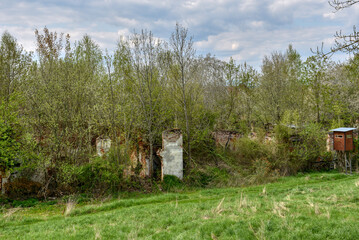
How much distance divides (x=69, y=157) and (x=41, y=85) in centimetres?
379

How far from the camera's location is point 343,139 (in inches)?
643

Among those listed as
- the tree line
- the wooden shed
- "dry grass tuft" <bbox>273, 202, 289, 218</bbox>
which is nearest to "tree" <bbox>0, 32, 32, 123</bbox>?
the tree line

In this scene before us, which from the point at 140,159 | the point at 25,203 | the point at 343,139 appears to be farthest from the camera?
the point at 343,139

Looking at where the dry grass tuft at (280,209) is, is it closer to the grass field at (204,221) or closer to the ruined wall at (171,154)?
the grass field at (204,221)

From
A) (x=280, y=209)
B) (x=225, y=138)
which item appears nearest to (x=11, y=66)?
(x=225, y=138)

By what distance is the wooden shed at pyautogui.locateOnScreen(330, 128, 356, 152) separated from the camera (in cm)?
1633

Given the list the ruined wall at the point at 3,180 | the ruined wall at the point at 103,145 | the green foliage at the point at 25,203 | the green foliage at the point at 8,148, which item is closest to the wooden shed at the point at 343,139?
the ruined wall at the point at 103,145

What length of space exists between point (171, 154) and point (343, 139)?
32.6 ft

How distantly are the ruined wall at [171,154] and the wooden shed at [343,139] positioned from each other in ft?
29.8

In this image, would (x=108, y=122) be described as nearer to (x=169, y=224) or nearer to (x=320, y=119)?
(x=169, y=224)

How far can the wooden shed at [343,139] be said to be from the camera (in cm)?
1633

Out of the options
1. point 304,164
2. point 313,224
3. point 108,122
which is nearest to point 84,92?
point 108,122

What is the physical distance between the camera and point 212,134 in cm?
1956

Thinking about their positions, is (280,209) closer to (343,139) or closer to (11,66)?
(343,139)
